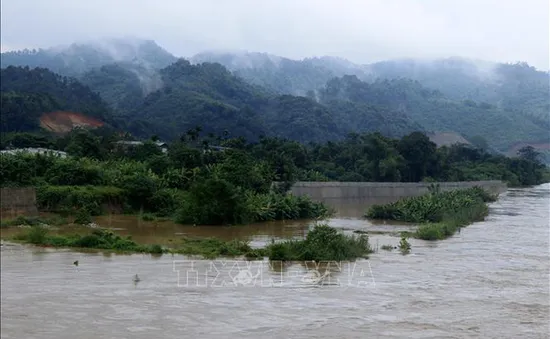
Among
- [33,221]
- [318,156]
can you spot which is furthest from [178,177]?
[318,156]

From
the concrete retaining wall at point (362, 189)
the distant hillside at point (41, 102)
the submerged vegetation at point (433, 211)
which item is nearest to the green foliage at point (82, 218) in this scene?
the submerged vegetation at point (433, 211)

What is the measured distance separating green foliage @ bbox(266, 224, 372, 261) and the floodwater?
45cm

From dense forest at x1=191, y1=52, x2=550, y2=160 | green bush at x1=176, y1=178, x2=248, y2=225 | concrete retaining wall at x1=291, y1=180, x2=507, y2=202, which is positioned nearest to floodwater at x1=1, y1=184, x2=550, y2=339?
green bush at x1=176, y1=178, x2=248, y2=225

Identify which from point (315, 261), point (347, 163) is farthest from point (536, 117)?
point (315, 261)

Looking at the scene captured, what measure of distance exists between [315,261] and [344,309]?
4.50 m

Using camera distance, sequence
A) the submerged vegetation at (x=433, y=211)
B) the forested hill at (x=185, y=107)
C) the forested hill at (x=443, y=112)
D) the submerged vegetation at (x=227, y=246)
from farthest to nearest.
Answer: the forested hill at (x=443, y=112)
the forested hill at (x=185, y=107)
the submerged vegetation at (x=433, y=211)
the submerged vegetation at (x=227, y=246)

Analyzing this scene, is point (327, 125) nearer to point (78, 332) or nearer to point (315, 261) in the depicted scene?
point (315, 261)

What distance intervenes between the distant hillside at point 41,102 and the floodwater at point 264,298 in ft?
127

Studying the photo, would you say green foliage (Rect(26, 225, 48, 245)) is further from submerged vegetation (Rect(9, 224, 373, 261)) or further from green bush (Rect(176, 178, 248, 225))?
green bush (Rect(176, 178, 248, 225))

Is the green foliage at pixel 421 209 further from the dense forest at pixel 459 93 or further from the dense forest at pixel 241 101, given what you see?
the dense forest at pixel 459 93

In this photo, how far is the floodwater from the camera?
9906 millimetres

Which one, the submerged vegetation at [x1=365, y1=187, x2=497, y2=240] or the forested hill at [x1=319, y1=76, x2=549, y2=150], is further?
the forested hill at [x1=319, y1=76, x2=549, y2=150]

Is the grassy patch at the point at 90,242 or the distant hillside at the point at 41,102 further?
the distant hillside at the point at 41,102

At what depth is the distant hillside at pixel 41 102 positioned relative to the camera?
50.2 meters
